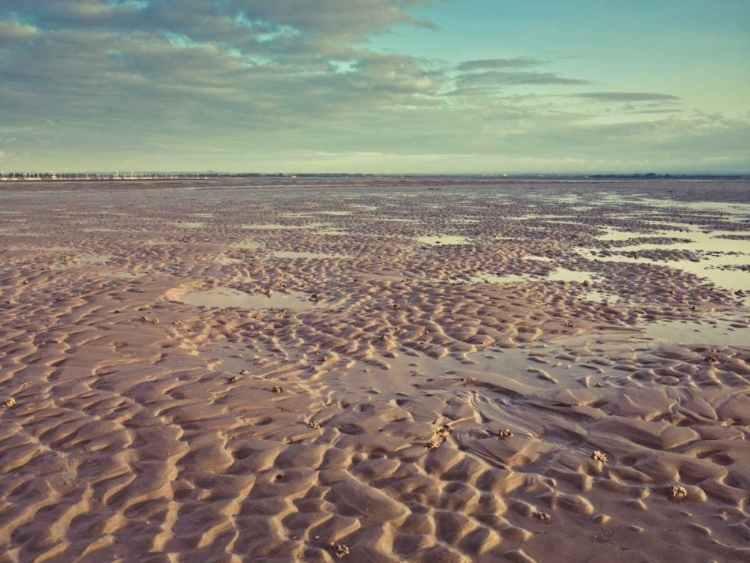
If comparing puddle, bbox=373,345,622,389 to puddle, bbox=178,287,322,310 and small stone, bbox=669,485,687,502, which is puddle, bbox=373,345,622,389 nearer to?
small stone, bbox=669,485,687,502

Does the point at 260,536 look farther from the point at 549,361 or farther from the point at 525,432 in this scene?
the point at 549,361

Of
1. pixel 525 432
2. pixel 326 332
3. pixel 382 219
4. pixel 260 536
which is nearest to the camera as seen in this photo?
pixel 260 536

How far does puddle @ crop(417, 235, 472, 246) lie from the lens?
73.9ft

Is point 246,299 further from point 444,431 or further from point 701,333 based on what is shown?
point 701,333

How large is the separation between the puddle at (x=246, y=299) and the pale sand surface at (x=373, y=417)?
0.10m

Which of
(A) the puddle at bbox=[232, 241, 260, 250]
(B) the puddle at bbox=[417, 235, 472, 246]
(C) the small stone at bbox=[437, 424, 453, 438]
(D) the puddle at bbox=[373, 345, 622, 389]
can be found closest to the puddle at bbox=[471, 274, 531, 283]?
(D) the puddle at bbox=[373, 345, 622, 389]

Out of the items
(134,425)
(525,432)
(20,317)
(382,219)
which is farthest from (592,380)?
(382,219)

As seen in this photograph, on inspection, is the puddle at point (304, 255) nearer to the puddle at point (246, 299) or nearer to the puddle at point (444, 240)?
the puddle at point (444, 240)

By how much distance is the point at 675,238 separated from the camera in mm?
24297

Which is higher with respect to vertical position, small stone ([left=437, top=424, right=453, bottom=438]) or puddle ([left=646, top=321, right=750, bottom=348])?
puddle ([left=646, top=321, right=750, bottom=348])

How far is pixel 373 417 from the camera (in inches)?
268

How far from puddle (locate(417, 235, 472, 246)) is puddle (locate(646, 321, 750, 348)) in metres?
12.0

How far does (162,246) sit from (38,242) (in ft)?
16.1

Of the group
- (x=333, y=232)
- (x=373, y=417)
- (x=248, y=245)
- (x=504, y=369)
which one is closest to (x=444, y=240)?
(x=333, y=232)
